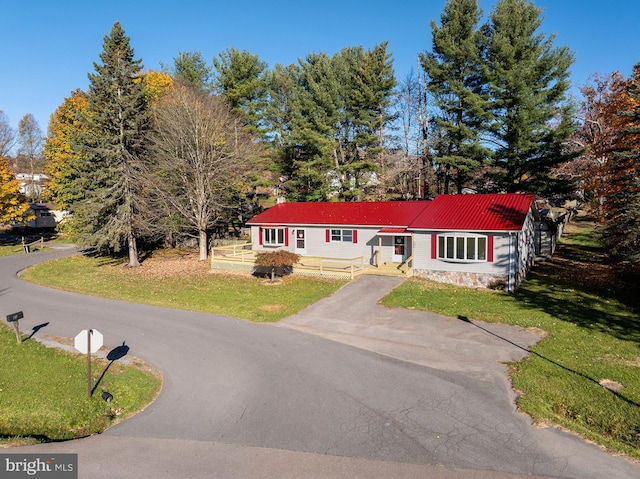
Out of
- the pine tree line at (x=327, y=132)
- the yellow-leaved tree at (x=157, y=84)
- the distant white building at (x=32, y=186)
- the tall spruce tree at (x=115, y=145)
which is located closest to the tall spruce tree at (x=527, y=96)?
the pine tree line at (x=327, y=132)

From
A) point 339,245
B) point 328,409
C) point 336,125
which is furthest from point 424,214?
point 336,125

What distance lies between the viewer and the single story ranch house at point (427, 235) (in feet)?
70.9

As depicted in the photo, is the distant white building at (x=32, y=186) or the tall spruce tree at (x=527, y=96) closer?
the tall spruce tree at (x=527, y=96)

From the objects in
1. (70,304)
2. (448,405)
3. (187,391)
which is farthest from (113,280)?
(448,405)

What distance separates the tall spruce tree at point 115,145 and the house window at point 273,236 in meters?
9.03

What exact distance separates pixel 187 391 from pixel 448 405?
6742 mm

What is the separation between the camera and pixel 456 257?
22531mm

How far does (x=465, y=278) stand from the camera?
2256 centimetres

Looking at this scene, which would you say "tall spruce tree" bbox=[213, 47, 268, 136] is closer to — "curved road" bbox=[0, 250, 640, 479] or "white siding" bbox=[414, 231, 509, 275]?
"white siding" bbox=[414, 231, 509, 275]

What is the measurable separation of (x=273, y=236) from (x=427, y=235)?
12.2 m

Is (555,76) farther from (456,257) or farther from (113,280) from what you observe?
(113,280)

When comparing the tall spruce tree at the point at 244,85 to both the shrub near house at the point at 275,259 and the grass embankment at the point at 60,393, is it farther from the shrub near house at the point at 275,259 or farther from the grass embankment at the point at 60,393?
the grass embankment at the point at 60,393

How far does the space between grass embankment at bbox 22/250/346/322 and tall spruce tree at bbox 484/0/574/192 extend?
18.9 meters

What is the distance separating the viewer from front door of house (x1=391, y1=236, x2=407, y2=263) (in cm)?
2588
